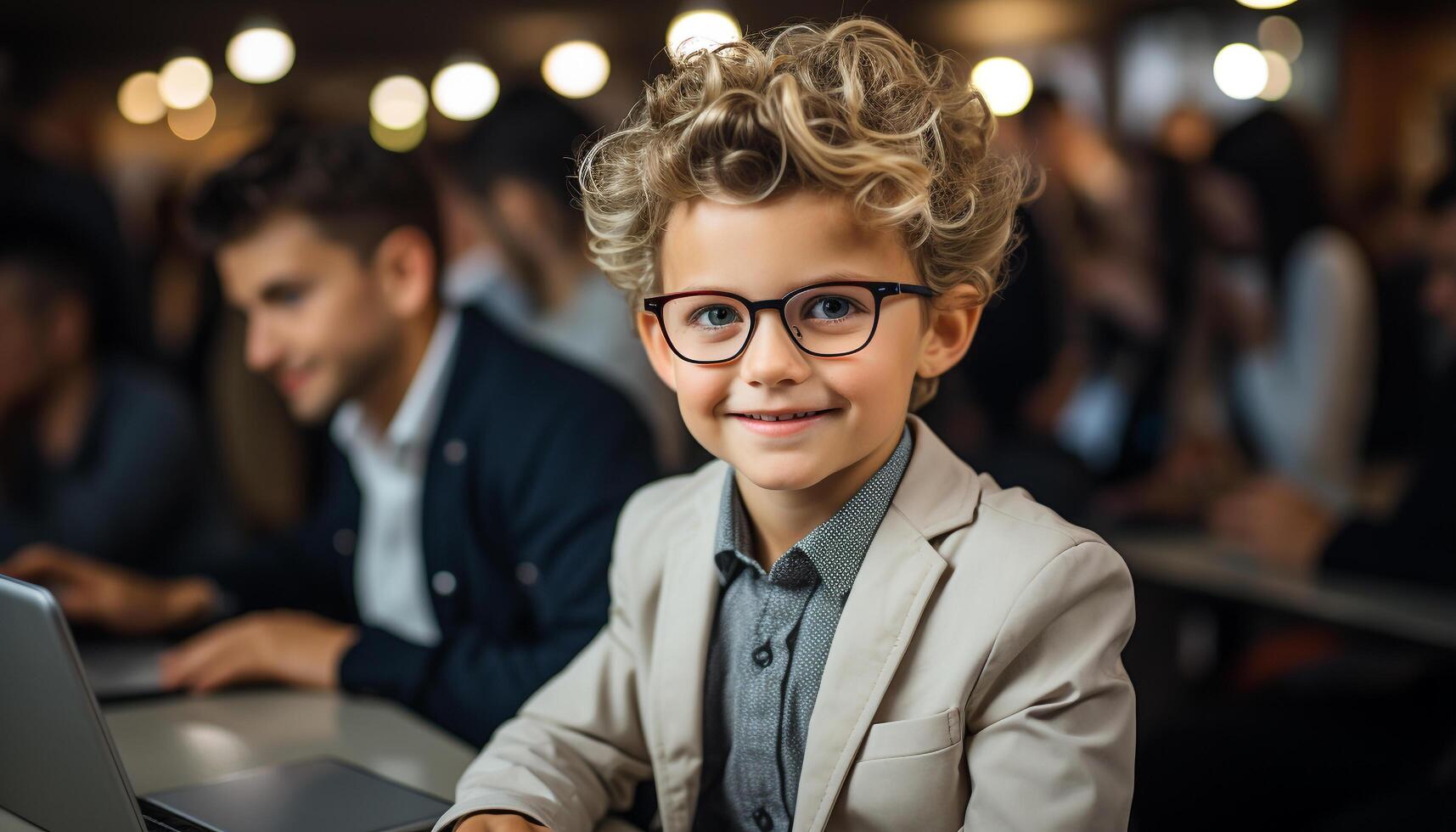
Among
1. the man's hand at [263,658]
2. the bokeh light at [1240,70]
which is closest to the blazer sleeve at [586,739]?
the man's hand at [263,658]

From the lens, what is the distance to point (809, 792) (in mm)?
981

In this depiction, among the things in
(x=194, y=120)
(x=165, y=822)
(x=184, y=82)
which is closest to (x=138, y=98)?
(x=194, y=120)

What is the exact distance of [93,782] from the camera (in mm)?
1035

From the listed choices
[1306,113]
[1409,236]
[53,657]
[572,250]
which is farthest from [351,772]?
[1306,113]

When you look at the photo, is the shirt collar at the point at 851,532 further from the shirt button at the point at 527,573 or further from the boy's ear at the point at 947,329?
the shirt button at the point at 527,573

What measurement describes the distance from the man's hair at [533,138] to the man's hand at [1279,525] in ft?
5.84

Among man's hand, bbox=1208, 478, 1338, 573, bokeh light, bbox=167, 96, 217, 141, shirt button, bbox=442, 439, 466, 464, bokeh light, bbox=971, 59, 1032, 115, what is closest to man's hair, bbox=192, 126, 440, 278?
shirt button, bbox=442, 439, 466, 464

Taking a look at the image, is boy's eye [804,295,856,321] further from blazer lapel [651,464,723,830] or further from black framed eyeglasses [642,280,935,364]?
blazer lapel [651,464,723,830]

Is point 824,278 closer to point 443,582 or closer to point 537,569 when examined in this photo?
point 537,569

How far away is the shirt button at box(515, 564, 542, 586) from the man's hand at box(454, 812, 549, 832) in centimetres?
68

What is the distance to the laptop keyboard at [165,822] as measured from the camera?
1141 mm

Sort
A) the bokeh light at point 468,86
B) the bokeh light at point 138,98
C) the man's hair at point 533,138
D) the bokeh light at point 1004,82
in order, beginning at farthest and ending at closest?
the bokeh light at point 138,98 < the bokeh light at point 1004,82 < the bokeh light at point 468,86 < the man's hair at point 533,138

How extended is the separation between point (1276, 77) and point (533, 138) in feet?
21.7

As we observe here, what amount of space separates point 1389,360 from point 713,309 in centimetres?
329
